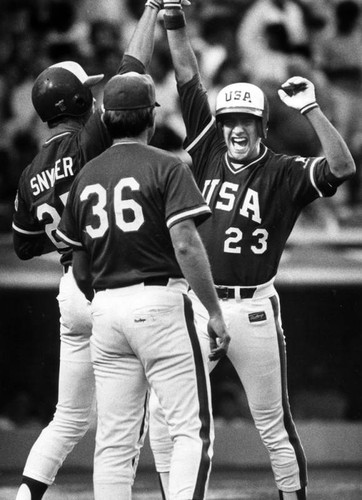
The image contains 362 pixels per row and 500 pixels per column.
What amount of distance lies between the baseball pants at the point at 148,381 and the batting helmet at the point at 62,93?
1239mm

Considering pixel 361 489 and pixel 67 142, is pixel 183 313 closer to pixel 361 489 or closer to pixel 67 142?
pixel 67 142

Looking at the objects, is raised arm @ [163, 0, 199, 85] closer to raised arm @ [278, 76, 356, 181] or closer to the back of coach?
raised arm @ [278, 76, 356, 181]

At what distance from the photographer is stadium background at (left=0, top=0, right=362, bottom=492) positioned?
8953mm

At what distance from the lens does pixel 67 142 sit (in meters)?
5.65

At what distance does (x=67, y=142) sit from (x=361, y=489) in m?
3.64

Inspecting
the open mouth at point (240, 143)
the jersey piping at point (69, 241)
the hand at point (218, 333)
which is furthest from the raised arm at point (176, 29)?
the hand at point (218, 333)

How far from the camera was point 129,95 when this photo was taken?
4.92m

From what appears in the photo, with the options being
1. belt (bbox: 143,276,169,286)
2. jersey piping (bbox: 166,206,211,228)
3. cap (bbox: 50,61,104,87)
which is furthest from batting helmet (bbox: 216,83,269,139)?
belt (bbox: 143,276,169,286)

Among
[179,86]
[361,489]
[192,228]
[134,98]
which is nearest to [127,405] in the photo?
[192,228]

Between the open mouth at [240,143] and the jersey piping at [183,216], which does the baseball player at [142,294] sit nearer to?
the jersey piping at [183,216]

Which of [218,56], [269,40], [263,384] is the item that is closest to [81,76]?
[263,384]

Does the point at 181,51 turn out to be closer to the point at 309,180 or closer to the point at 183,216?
the point at 309,180

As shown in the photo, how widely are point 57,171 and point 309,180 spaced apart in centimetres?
134

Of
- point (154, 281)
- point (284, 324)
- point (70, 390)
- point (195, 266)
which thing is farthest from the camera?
point (284, 324)
